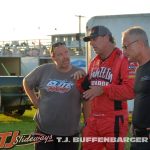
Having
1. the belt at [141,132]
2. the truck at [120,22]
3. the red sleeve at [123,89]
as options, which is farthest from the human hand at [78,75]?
the truck at [120,22]

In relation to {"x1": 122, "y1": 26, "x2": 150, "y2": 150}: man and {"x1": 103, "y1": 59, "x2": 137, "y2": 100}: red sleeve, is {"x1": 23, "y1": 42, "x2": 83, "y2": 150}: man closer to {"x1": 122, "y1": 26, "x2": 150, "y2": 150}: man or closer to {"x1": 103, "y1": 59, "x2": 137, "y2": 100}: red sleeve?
{"x1": 103, "y1": 59, "x2": 137, "y2": 100}: red sleeve

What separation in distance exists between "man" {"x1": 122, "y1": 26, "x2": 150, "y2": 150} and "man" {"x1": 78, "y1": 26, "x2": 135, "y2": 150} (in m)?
0.36

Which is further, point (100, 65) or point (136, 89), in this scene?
point (100, 65)

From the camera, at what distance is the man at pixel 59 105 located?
5.09m

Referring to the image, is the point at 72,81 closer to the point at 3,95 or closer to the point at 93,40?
the point at 93,40

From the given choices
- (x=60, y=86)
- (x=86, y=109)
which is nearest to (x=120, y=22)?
(x=86, y=109)

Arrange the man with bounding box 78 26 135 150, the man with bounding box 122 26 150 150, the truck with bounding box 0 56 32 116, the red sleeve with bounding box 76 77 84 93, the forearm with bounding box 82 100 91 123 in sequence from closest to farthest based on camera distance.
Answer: the man with bounding box 122 26 150 150 → the man with bounding box 78 26 135 150 → the red sleeve with bounding box 76 77 84 93 → the forearm with bounding box 82 100 91 123 → the truck with bounding box 0 56 32 116

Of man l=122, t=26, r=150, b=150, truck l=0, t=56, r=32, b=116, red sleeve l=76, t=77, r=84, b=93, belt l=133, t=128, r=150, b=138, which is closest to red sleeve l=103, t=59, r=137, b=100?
man l=122, t=26, r=150, b=150

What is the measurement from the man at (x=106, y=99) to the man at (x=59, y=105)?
277 millimetres

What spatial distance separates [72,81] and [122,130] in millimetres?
809

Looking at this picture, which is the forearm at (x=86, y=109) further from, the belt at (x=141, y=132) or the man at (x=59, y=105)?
the belt at (x=141, y=132)

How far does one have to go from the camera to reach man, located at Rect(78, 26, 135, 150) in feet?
15.4

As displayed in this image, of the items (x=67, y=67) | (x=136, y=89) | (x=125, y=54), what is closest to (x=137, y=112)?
(x=136, y=89)

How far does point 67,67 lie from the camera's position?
518cm
